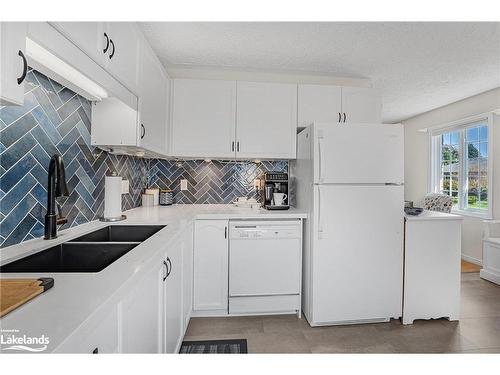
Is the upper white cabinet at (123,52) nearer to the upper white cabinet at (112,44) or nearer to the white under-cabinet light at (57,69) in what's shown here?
the upper white cabinet at (112,44)

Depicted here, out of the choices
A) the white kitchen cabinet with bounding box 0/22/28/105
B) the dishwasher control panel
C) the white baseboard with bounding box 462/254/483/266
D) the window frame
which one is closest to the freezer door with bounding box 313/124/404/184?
the dishwasher control panel

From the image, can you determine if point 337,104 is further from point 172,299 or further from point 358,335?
point 172,299

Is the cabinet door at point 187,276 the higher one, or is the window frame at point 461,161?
the window frame at point 461,161

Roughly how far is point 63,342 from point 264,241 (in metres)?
1.87

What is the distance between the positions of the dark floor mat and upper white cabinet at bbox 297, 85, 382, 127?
2056 millimetres

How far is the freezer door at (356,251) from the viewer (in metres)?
2.18

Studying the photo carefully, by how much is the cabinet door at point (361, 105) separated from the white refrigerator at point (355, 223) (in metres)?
0.66

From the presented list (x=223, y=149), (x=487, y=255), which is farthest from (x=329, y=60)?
(x=487, y=255)

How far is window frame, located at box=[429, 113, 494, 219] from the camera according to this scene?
375cm

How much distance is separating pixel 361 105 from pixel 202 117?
1687 millimetres

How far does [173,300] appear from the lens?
5.05 feet

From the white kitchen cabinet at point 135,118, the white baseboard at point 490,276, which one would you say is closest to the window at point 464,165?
the white baseboard at point 490,276

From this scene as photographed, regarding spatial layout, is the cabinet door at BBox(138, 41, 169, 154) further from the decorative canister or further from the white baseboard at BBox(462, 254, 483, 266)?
the white baseboard at BBox(462, 254, 483, 266)

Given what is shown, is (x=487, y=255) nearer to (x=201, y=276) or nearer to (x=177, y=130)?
(x=201, y=276)
